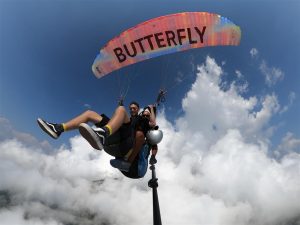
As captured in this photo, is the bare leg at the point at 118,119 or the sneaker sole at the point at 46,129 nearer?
the bare leg at the point at 118,119

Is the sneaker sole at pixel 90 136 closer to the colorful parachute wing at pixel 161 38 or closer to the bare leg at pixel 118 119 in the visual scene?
the bare leg at pixel 118 119

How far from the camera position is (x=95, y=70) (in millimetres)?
13930

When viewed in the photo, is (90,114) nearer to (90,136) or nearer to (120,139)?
(120,139)

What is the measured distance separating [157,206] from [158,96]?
5.72m

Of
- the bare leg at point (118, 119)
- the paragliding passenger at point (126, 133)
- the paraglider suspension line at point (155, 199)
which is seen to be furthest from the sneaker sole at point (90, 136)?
the paraglider suspension line at point (155, 199)

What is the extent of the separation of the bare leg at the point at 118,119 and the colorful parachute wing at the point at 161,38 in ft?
13.6

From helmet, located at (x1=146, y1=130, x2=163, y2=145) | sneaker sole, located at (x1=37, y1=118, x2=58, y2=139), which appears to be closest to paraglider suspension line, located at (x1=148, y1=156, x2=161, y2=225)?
helmet, located at (x1=146, y1=130, x2=163, y2=145)

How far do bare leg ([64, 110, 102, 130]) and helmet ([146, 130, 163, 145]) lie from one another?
5.34 ft

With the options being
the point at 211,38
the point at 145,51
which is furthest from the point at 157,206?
the point at 211,38

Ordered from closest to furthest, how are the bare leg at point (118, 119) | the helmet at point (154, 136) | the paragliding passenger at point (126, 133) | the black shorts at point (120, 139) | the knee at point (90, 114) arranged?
the bare leg at point (118, 119), the paragliding passenger at point (126, 133), the helmet at point (154, 136), the knee at point (90, 114), the black shorts at point (120, 139)

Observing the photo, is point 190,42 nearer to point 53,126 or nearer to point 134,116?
point 134,116

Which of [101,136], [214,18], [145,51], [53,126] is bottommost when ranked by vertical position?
[101,136]

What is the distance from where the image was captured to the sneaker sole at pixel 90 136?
27.0 ft

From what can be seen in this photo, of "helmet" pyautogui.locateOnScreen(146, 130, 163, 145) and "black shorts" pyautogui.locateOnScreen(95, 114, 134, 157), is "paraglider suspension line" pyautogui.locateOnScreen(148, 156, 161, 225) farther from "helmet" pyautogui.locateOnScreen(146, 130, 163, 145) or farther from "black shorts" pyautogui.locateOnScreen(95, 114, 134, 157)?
"black shorts" pyautogui.locateOnScreen(95, 114, 134, 157)
